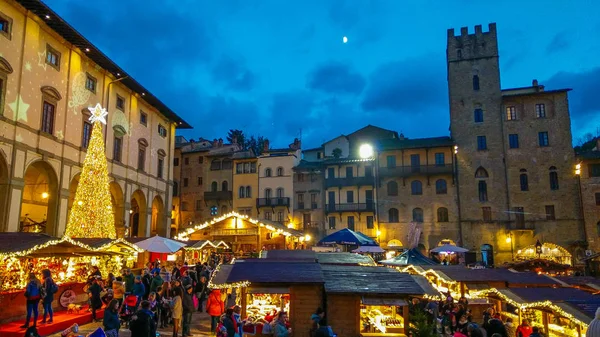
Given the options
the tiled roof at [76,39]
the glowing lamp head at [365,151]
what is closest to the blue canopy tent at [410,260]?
the tiled roof at [76,39]

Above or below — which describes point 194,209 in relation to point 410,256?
above

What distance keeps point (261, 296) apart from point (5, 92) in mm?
13619

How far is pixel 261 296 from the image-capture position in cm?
1518

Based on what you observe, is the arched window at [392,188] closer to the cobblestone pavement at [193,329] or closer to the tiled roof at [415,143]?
the tiled roof at [415,143]

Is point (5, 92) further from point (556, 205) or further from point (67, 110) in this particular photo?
point (556, 205)

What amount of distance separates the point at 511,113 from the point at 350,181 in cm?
1636

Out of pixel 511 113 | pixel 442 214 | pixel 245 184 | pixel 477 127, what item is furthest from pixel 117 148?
pixel 511 113

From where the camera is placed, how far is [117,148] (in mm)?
28266

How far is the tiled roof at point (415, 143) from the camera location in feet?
139

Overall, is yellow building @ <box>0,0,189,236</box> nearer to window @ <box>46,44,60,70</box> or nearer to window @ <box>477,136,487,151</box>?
window @ <box>46,44,60,70</box>

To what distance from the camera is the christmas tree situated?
18.7 metres

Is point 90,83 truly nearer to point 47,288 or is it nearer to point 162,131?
point 162,131

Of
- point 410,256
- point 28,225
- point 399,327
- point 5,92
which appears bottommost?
point 399,327

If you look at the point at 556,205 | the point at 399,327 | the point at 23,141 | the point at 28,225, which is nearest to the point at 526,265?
the point at 399,327
